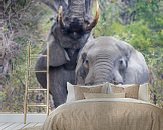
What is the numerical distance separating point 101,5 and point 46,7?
2.73 feet

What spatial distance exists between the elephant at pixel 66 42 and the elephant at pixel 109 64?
274 millimetres

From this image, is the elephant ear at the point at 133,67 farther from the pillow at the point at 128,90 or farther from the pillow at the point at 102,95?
the pillow at the point at 102,95

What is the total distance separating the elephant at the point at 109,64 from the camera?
15.5ft

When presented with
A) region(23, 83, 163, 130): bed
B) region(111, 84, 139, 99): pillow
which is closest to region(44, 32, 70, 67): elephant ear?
region(111, 84, 139, 99): pillow

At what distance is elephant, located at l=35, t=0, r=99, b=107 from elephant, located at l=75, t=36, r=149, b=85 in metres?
0.27

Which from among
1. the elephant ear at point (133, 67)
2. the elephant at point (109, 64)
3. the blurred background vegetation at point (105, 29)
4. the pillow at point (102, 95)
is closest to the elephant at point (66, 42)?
the elephant at point (109, 64)

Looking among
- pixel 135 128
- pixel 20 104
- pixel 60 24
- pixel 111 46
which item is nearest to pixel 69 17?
pixel 60 24

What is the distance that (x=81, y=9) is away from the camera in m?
5.40

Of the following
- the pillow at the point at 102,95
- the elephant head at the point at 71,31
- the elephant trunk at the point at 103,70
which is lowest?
the pillow at the point at 102,95

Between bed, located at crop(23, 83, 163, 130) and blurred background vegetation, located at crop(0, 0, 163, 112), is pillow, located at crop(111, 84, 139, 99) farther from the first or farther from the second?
blurred background vegetation, located at crop(0, 0, 163, 112)

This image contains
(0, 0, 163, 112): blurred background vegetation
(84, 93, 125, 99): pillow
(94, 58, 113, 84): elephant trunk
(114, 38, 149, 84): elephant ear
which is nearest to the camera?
(84, 93, 125, 99): pillow

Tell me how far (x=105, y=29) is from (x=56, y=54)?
1.20 metres

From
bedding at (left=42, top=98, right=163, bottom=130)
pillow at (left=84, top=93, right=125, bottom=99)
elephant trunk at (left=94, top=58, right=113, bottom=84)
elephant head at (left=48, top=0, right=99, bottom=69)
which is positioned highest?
elephant head at (left=48, top=0, right=99, bottom=69)

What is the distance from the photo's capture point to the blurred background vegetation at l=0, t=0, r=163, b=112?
21.6ft
